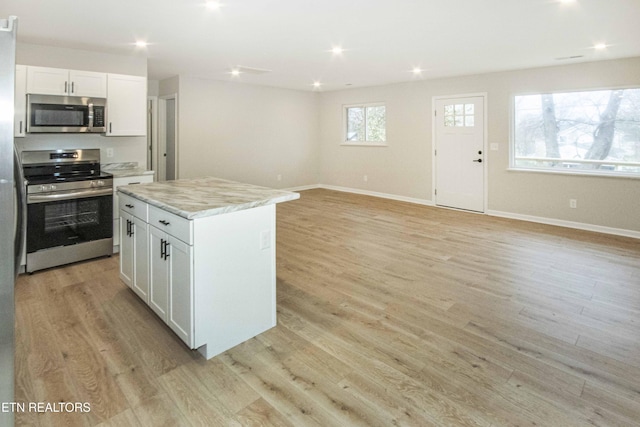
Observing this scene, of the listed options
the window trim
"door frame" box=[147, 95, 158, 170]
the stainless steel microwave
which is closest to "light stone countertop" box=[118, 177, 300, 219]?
the stainless steel microwave

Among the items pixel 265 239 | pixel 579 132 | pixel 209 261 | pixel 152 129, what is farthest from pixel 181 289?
pixel 579 132

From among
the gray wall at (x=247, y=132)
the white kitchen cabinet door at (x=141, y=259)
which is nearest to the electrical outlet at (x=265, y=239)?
the white kitchen cabinet door at (x=141, y=259)

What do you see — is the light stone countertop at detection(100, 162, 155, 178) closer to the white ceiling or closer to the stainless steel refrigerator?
the white ceiling

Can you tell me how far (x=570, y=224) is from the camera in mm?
5637

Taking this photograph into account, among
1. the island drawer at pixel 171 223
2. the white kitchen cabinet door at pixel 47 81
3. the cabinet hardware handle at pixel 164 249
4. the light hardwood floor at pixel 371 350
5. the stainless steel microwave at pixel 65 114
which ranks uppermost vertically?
the white kitchen cabinet door at pixel 47 81

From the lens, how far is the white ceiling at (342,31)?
3.17 m

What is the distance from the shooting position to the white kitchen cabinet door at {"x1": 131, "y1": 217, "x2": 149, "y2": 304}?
8.93 ft

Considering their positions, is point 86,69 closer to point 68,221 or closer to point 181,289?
point 68,221

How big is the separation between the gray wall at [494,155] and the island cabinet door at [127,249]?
5.69 meters

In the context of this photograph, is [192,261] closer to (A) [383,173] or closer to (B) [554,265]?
(B) [554,265]

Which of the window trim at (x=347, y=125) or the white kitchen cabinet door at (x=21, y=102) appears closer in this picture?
the white kitchen cabinet door at (x=21, y=102)

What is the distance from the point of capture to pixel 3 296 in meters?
1.24

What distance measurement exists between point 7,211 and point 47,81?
3568mm

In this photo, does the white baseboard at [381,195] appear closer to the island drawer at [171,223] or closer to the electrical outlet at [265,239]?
the electrical outlet at [265,239]
